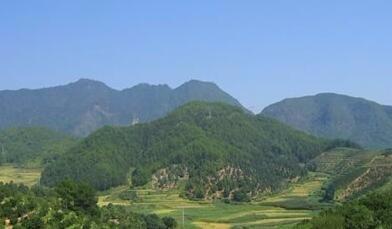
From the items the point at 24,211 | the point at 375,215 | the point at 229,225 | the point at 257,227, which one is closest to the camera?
the point at 24,211

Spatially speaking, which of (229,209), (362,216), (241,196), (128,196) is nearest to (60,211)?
(362,216)

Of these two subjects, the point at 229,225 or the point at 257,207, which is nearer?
the point at 229,225

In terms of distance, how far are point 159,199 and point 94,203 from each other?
86844mm

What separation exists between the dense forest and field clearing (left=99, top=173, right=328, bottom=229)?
2178 cm

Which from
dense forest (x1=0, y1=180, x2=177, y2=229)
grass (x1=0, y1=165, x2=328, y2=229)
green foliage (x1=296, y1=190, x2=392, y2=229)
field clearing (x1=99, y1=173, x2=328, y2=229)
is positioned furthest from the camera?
field clearing (x1=99, y1=173, x2=328, y2=229)

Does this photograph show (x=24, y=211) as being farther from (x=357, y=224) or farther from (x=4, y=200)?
(x=357, y=224)

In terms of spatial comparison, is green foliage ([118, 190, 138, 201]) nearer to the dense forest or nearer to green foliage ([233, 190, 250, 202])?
green foliage ([233, 190, 250, 202])

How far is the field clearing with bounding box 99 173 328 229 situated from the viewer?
399 ft

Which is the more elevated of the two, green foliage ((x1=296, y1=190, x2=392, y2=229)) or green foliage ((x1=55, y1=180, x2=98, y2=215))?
green foliage ((x1=55, y1=180, x2=98, y2=215))

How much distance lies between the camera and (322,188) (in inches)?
7018

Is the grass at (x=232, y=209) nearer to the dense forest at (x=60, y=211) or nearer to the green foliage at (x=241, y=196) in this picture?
the green foliage at (x=241, y=196)

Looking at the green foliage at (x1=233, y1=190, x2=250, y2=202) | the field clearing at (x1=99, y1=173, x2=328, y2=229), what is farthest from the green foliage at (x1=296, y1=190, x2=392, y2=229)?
the green foliage at (x1=233, y1=190, x2=250, y2=202)

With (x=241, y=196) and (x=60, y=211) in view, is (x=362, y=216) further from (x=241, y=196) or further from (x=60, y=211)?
(x=241, y=196)

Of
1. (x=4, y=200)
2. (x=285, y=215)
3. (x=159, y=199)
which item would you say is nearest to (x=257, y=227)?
(x=285, y=215)
